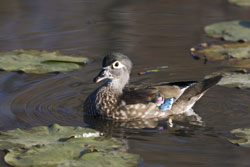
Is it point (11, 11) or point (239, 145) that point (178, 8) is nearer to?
point (11, 11)

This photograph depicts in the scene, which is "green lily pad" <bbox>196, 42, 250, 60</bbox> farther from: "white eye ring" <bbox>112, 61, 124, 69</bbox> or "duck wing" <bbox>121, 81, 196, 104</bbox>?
"white eye ring" <bbox>112, 61, 124, 69</bbox>

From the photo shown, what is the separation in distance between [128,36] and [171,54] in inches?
57.5

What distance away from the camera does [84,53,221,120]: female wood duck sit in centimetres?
823

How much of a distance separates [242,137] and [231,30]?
4.70 metres

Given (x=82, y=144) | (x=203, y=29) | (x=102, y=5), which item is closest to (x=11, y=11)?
(x=102, y=5)

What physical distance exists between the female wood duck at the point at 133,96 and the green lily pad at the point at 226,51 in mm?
1684

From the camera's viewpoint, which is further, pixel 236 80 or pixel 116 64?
pixel 236 80

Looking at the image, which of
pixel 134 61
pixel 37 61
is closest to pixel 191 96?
pixel 134 61

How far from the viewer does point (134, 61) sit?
10.2 metres

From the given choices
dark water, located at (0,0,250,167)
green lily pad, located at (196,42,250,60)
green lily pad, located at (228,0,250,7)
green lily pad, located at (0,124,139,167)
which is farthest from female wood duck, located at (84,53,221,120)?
green lily pad, located at (228,0,250,7)

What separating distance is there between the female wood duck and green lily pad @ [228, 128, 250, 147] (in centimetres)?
134

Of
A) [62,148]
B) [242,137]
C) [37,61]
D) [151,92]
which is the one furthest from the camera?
[37,61]

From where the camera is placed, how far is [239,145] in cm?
680

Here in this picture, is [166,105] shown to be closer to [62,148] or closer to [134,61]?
[134,61]
